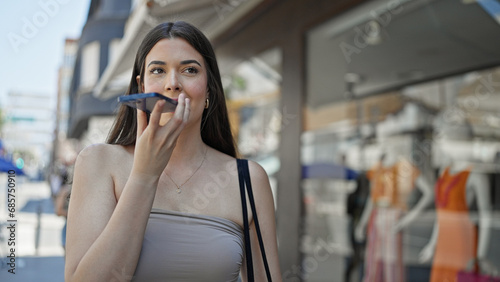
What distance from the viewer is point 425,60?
21.3 ft

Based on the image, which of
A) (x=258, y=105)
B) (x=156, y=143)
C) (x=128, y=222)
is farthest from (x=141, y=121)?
(x=258, y=105)

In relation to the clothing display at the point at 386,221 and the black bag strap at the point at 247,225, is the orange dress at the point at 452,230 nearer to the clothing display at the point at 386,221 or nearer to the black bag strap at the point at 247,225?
the clothing display at the point at 386,221

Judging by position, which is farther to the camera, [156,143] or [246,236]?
[246,236]

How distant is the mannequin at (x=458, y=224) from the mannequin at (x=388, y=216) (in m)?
0.94

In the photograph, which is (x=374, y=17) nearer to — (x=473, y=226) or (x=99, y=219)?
(x=473, y=226)

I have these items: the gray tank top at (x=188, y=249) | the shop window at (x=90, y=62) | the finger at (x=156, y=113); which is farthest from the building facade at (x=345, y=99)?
the finger at (x=156, y=113)

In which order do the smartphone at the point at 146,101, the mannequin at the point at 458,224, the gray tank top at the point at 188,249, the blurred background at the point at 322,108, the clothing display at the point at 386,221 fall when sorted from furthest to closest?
the clothing display at the point at 386,221 < the mannequin at the point at 458,224 < the blurred background at the point at 322,108 < the gray tank top at the point at 188,249 < the smartphone at the point at 146,101

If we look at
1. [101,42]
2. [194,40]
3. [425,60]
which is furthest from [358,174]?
[194,40]

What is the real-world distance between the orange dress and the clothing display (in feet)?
3.02

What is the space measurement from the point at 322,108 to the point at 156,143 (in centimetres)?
638

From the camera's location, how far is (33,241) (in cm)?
373

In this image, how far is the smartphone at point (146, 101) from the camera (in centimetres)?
84

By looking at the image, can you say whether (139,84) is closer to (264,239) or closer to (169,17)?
(264,239)

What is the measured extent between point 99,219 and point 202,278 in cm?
26
